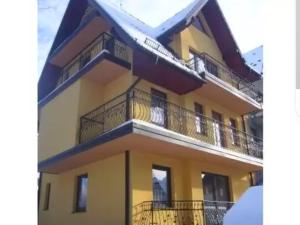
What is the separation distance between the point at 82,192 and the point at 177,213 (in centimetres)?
118

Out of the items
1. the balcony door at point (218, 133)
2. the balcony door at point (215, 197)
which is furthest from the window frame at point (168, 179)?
the balcony door at point (218, 133)

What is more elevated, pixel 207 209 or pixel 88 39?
pixel 88 39

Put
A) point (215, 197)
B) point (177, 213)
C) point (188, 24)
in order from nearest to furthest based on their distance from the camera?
point (177, 213) → point (215, 197) → point (188, 24)

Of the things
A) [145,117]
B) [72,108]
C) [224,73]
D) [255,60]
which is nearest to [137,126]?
[145,117]

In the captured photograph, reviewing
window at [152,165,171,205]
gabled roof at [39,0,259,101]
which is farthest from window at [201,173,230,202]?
gabled roof at [39,0,259,101]

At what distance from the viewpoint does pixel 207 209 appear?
3.65 metres

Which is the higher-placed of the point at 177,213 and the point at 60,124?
the point at 60,124

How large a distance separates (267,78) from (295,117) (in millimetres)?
213

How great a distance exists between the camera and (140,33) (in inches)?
165

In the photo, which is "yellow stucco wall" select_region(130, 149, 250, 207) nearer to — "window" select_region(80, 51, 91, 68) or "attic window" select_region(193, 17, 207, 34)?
"window" select_region(80, 51, 91, 68)

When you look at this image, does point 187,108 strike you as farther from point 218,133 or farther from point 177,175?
point 177,175

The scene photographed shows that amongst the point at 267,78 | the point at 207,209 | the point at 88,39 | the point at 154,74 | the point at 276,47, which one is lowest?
the point at 207,209
